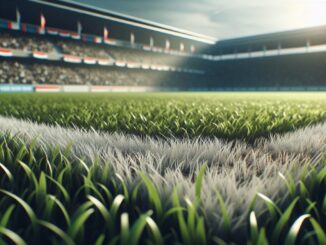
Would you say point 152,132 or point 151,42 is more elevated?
point 151,42

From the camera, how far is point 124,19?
3297cm

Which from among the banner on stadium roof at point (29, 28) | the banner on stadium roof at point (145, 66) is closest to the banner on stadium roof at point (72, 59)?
the banner on stadium roof at point (29, 28)

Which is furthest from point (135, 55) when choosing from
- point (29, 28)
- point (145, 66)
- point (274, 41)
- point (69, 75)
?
point (274, 41)

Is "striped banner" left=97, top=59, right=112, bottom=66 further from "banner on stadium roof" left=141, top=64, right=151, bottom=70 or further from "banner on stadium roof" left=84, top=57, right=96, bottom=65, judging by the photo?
"banner on stadium roof" left=141, top=64, right=151, bottom=70

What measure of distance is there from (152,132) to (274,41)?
138ft

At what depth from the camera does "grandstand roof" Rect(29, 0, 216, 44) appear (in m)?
27.2

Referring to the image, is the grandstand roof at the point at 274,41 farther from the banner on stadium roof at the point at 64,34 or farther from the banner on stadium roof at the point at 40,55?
the banner on stadium roof at the point at 40,55

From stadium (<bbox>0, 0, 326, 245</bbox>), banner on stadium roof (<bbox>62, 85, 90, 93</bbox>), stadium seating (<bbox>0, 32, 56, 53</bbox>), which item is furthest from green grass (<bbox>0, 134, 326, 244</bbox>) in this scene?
banner on stadium roof (<bbox>62, 85, 90, 93</bbox>)

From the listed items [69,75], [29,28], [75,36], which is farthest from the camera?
[75,36]

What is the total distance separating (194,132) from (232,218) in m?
1.42

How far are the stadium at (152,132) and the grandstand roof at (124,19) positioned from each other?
16 cm

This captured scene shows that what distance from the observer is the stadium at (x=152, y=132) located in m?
0.66

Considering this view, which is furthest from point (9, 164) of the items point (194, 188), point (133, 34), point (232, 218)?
point (133, 34)

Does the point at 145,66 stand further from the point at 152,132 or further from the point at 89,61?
the point at 152,132
